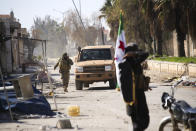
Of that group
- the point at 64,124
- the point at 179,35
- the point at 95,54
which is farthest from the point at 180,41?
the point at 64,124

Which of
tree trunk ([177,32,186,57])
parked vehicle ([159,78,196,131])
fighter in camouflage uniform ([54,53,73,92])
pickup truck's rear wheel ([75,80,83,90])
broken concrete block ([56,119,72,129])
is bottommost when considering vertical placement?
broken concrete block ([56,119,72,129])

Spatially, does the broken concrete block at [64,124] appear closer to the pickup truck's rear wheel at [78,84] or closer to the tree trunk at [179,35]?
the pickup truck's rear wheel at [78,84]

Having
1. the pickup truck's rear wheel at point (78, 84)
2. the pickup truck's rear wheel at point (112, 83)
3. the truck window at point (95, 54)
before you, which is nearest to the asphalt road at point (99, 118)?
the pickup truck's rear wheel at point (112, 83)

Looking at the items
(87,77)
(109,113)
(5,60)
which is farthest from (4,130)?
(5,60)

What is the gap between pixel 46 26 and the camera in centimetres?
16300

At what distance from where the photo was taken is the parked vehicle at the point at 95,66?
2045 cm

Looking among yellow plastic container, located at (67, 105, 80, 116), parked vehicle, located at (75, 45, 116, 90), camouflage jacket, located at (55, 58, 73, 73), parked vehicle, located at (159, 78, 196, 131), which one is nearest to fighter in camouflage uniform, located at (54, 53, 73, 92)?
camouflage jacket, located at (55, 58, 73, 73)

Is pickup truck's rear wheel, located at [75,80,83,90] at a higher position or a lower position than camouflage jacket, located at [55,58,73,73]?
lower

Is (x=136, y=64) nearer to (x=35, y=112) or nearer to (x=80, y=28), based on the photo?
(x=35, y=112)

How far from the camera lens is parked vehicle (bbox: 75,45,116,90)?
2045cm

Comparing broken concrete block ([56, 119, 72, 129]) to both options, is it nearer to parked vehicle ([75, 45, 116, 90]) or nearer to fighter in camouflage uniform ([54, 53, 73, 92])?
parked vehicle ([75, 45, 116, 90])

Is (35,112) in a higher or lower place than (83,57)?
lower

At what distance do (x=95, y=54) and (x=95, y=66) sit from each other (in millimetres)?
1025

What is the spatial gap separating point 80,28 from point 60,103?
299 ft
